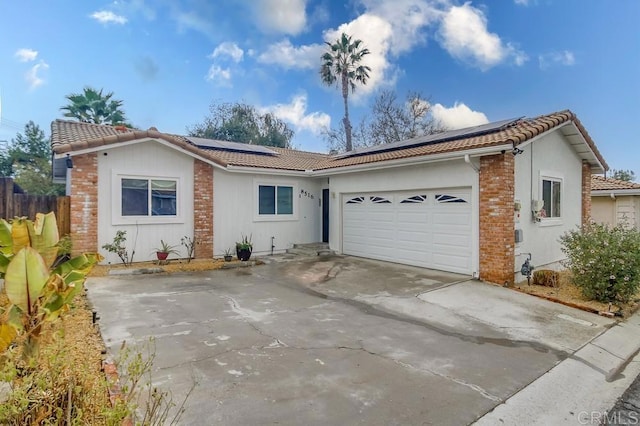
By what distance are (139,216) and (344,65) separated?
71.1ft

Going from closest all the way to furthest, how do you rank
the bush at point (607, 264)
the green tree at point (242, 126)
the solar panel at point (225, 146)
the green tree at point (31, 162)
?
the bush at point (607, 264) → the solar panel at point (225, 146) → the green tree at point (31, 162) → the green tree at point (242, 126)

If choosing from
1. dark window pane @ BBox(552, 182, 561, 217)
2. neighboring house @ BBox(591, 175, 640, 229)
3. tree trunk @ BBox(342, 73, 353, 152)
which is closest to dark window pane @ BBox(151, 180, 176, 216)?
dark window pane @ BBox(552, 182, 561, 217)

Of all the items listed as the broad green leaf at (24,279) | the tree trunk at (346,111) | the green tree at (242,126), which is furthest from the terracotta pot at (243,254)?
the green tree at (242,126)

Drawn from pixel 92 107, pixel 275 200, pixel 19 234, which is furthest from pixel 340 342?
pixel 92 107

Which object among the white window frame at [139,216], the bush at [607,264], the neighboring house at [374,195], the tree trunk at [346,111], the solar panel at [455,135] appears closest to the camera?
the bush at [607,264]

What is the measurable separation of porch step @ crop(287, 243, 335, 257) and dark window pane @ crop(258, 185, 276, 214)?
170cm

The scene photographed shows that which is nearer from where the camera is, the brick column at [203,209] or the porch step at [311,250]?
the brick column at [203,209]

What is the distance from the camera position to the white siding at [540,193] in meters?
9.25

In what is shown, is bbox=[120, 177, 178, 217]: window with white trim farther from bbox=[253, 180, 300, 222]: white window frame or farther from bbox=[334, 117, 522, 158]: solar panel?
bbox=[334, 117, 522, 158]: solar panel

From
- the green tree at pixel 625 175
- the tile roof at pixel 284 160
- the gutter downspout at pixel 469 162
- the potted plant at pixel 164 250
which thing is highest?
the green tree at pixel 625 175

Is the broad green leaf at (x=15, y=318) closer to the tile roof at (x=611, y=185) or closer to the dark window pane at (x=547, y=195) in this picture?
the dark window pane at (x=547, y=195)

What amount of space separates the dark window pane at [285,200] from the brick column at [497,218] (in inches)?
289

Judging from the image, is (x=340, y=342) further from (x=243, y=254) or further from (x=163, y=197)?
(x=163, y=197)

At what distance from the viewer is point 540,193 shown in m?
10.0
